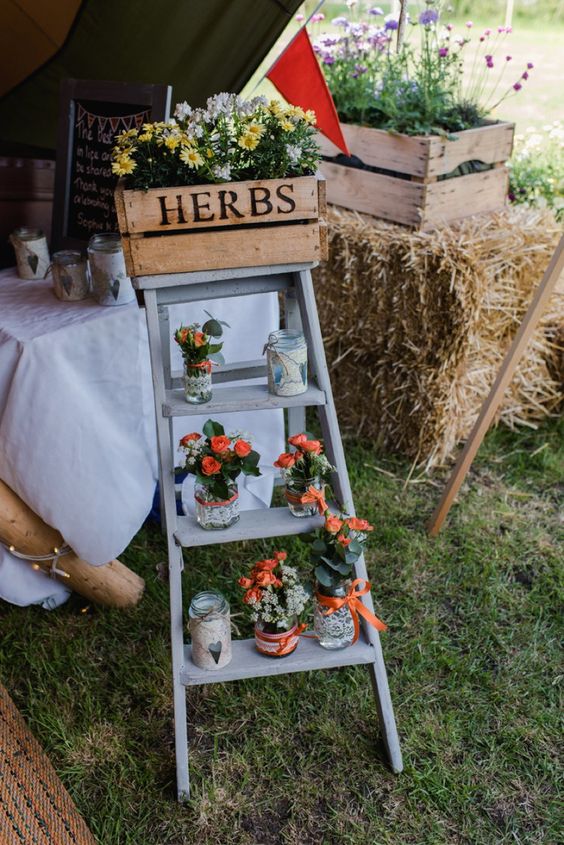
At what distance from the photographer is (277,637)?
1.54 m

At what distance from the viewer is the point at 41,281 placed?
193cm

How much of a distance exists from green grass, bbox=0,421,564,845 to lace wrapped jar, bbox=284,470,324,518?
1.60ft

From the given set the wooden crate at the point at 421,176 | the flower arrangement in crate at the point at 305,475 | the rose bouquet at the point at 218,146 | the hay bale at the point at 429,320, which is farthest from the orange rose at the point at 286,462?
the wooden crate at the point at 421,176

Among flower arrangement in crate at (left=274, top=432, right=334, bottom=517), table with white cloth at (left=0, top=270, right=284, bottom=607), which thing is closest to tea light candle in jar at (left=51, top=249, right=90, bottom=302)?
table with white cloth at (left=0, top=270, right=284, bottom=607)

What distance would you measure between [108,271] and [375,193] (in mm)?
1124

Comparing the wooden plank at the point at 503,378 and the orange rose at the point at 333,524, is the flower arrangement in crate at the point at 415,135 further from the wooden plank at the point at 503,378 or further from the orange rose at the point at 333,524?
the orange rose at the point at 333,524

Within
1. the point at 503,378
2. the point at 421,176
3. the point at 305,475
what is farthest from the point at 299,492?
the point at 421,176

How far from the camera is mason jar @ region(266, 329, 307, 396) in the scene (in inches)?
58.3

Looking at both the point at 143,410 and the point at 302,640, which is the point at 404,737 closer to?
the point at 302,640

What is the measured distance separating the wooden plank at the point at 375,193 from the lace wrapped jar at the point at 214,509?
4.24ft

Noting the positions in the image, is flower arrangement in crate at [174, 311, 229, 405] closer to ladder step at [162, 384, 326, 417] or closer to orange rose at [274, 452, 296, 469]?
ladder step at [162, 384, 326, 417]

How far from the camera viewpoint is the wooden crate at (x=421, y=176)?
238cm

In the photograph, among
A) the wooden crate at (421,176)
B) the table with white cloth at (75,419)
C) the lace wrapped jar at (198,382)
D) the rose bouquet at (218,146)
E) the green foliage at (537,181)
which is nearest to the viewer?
the rose bouquet at (218,146)

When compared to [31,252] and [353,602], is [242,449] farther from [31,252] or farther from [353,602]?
[31,252]
